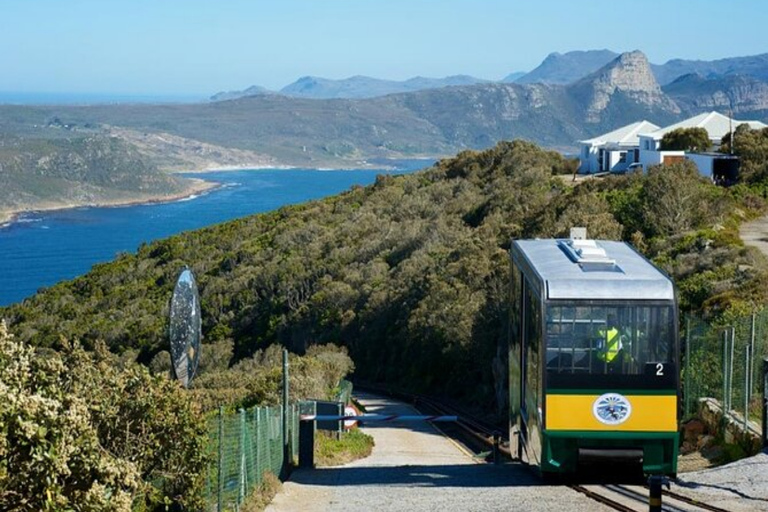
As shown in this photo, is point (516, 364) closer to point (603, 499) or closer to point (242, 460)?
point (603, 499)

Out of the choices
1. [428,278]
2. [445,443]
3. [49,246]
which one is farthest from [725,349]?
[49,246]

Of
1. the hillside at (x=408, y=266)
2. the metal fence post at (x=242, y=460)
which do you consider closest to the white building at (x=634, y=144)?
the hillside at (x=408, y=266)

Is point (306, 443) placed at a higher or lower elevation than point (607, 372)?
lower

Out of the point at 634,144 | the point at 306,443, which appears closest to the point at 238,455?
the point at 306,443

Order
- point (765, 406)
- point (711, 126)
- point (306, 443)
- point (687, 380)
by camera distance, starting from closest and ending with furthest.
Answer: point (765, 406)
point (306, 443)
point (687, 380)
point (711, 126)

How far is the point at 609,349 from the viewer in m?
11.5

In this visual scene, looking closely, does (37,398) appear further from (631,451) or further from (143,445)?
(631,451)

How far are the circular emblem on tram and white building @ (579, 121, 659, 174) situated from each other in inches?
1902

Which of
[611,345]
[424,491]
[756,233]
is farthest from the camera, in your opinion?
[756,233]

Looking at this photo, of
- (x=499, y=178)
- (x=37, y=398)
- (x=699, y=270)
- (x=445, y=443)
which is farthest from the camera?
(x=499, y=178)

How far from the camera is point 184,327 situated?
1158 cm

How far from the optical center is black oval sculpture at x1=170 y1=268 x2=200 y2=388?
37.6ft

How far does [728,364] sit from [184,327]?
22.2ft

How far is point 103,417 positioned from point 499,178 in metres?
47.5
